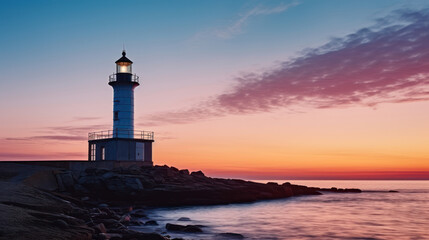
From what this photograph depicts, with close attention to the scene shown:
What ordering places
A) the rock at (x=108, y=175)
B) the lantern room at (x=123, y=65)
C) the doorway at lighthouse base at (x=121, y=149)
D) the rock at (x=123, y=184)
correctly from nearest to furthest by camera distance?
the rock at (x=123, y=184) < the rock at (x=108, y=175) < the doorway at lighthouse base at (x=121, y=149) < the lantern room at (x=123, y=65)

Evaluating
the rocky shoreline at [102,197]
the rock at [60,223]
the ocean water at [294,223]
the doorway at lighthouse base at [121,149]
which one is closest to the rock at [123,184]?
the rocky shoreline at [102,197]

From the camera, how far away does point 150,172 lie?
107ft

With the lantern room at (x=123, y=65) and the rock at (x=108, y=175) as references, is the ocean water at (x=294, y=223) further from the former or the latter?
the lantern room at (x=123, y=65)

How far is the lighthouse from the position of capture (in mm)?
35625

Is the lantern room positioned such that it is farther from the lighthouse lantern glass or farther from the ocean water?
the ocean water

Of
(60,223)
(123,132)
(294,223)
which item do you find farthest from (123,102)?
(60,223)

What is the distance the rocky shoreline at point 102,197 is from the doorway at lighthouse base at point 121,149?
322 centimetres

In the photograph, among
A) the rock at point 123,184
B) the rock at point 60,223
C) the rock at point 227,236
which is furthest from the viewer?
the rock at point 123,184

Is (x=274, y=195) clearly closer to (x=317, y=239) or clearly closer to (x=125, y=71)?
(x=125, y=71)

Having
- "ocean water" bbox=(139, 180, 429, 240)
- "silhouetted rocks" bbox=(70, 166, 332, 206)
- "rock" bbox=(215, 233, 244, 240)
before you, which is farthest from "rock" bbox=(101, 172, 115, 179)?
"rock" bbox=(215, 233, 244, 240)

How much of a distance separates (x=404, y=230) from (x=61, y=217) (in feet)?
66.4

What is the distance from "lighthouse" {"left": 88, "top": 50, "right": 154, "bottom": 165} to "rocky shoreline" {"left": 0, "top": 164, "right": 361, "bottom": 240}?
11.0 feet

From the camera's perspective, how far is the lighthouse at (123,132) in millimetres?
35625

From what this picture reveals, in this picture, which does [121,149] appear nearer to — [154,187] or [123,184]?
[154,187]
